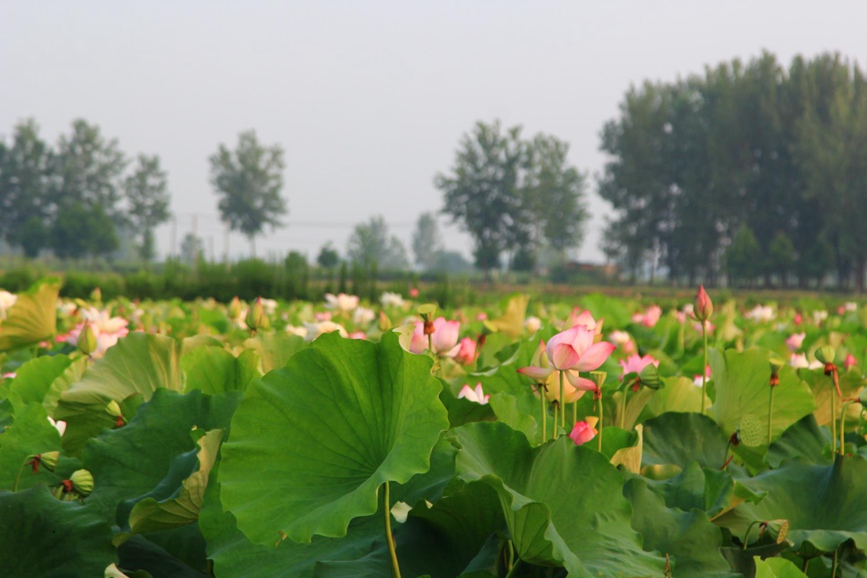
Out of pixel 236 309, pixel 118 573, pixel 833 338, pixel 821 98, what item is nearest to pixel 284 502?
pixel 118 573

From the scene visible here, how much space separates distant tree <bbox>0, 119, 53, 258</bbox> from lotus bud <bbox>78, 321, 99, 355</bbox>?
198ft

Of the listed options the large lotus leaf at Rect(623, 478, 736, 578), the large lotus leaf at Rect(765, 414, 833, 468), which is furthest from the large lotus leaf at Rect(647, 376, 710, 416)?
the large lotus leaf at Rect(623, 478, 736, 578)

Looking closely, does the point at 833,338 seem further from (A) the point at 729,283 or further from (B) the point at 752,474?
(A) the point at 729,283

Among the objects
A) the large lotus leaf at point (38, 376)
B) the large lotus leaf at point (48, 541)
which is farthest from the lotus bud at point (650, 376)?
the large lotus leaf at point (38, 376)

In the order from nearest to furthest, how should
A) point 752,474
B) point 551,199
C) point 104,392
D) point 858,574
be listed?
point 858,574 < point 104,392 < point 752,474 < point 551,199

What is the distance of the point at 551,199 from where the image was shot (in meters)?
52.1

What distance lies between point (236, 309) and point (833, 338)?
6.06 feet

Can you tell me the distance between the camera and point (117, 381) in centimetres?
115

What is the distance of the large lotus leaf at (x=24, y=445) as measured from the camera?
994 mm

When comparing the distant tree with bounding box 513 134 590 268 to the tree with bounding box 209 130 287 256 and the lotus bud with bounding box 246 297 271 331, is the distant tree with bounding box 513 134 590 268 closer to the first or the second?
the tree with bounding box 209 130 287 256

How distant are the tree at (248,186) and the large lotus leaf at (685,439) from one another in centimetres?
6096

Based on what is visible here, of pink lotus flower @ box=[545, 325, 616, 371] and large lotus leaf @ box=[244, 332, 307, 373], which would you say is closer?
pink lotus flower @ box=[545, 325, 616, 371]

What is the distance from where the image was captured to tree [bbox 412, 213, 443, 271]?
99.2 meters

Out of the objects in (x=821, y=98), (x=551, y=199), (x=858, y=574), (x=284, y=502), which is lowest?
(x=858, y=574)
